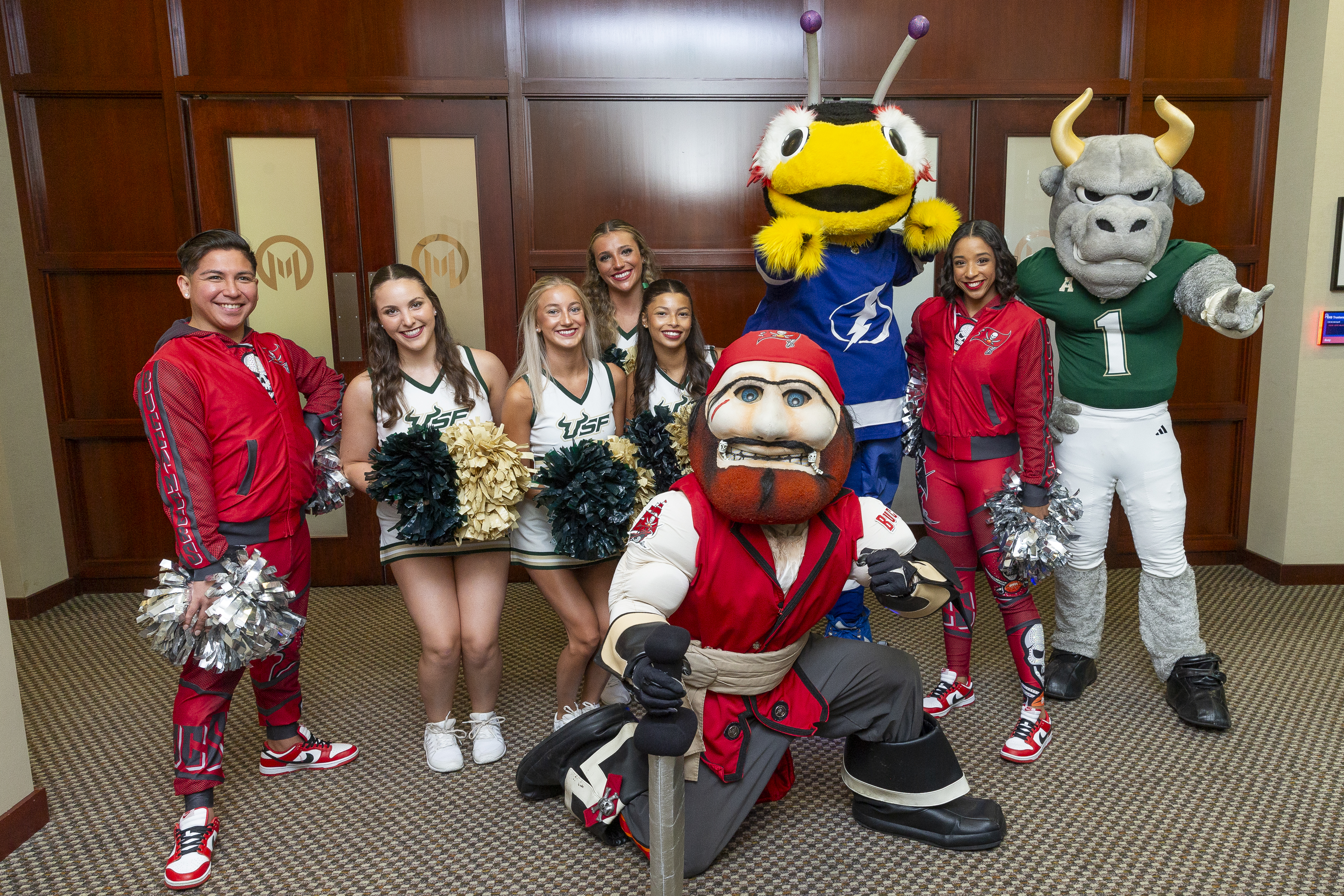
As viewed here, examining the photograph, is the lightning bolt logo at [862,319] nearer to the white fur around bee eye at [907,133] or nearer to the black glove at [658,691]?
the white fur around bee eye at [907,133]

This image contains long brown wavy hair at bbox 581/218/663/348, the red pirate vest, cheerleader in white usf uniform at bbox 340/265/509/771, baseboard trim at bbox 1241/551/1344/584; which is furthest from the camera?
baseboard trim at bbox 1241/551/1344/584

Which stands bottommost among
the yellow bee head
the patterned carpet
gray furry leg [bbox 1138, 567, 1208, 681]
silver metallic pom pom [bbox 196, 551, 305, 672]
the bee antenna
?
the patterned carpet

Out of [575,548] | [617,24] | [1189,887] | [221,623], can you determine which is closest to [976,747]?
[1189,887]

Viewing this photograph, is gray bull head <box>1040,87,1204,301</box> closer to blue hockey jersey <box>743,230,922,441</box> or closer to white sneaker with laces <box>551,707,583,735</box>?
blue hockey jersey <box>743,230,922,441</box>

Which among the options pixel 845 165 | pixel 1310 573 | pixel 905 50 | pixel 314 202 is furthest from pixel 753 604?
pixel 1310 573

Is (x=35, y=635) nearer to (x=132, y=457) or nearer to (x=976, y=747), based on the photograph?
(x=132, y=457)

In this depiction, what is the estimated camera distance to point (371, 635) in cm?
351

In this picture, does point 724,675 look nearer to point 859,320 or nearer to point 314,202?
point 859,320

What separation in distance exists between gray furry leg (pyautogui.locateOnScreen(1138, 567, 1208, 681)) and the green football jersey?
0.57 meters

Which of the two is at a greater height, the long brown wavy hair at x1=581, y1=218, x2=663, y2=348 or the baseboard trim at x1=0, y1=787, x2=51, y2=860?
the long brown wavy hair at x1=581, y1=218, x2=663, y2=348

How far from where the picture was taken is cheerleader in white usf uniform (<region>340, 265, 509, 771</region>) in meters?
2.38

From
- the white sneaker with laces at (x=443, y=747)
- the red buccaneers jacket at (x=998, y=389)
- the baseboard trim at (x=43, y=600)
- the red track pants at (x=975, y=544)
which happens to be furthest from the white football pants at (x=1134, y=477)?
the baseboard trim at (x=43, y=600)

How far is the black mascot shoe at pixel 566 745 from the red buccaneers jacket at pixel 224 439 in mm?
872

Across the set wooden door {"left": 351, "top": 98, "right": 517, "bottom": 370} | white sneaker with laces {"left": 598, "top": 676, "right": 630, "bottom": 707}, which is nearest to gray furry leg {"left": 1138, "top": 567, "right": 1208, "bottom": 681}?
white sneaker with laces {"left": 598, "top": 676, "right": 630, "bottom": 707}
